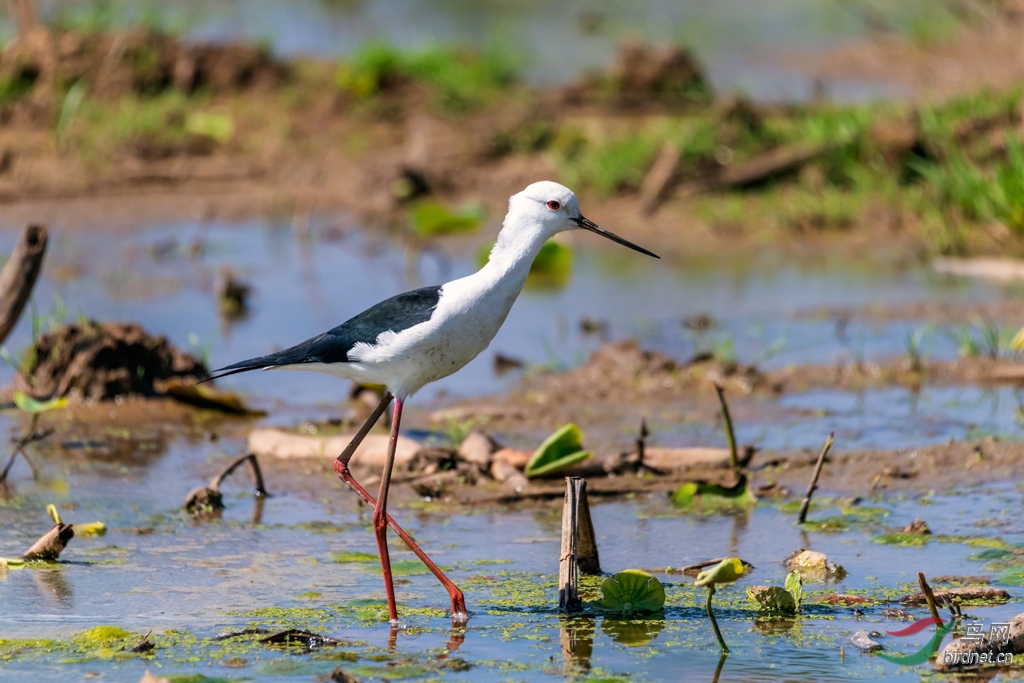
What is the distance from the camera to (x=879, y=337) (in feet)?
25.0

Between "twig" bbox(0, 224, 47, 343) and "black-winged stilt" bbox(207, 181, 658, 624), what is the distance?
2.04 m

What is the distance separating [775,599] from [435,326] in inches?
47.6

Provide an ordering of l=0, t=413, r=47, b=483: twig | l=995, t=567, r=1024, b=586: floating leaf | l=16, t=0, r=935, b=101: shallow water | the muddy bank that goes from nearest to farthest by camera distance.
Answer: l=995, t=567, r=1024, b=586: floating leaf, l=0, t=413, r=47, b=483: twig, the muddy bank, l=16, t=0, r=935, b=101: shallow water

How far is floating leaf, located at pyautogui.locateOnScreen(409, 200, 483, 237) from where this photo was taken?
9.24 metres

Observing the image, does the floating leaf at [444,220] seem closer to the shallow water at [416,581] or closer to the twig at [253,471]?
the shallow water at [416,581]

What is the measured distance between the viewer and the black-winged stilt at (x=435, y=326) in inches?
169

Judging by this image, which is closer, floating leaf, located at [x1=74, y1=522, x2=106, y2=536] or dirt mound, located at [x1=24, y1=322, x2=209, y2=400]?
floating leaf, located at [x1=74, y1=522, x2=106, y2=536]

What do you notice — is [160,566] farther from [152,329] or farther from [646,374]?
[152,329]

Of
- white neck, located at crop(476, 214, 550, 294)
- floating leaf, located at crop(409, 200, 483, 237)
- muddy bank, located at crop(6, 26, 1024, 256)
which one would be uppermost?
muddy bank, located at crop(6, 26, 1024, 256)

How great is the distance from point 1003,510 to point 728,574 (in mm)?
1657

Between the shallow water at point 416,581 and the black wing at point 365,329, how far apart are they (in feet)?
2.08

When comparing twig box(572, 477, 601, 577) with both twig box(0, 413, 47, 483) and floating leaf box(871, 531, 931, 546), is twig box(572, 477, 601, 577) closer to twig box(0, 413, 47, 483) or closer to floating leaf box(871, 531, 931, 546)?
floating leaf box(871, 531, 931, 546)

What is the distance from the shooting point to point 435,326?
4.27 metres

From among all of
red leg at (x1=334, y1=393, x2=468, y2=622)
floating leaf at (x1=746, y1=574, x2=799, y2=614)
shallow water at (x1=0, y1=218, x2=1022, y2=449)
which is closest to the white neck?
red leg at (x1=334, y1=393, x2=468, y2=622)
